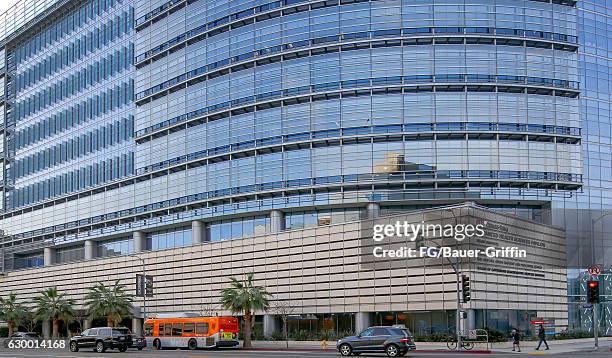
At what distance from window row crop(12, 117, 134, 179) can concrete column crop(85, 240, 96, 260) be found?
38.2 ft

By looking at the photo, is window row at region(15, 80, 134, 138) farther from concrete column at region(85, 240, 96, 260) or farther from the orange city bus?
the orange city bus

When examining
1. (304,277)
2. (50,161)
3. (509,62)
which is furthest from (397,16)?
(50,161)

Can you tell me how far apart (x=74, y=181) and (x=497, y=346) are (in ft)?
214

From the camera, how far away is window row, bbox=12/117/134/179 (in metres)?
99.7

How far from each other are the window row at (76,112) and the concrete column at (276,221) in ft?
94.2

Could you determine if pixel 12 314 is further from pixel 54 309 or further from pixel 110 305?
pixel 110 305

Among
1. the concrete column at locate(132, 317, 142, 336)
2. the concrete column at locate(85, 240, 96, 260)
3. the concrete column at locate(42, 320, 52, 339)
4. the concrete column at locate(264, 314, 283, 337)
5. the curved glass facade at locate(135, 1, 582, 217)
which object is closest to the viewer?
the curved glass facade at locate(135, 1, 582, 217)

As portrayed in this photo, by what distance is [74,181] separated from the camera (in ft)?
350

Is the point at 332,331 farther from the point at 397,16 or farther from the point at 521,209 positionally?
the point at 397,16

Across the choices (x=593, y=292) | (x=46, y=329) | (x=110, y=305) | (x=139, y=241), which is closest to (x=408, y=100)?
(x=593, y=292)

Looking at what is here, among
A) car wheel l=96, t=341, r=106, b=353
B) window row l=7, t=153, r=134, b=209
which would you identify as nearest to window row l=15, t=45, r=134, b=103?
window row l=7, t=153, r=134, b=209

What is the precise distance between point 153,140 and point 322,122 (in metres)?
24.6

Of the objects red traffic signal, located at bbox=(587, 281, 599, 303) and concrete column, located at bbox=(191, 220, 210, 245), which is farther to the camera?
concrete column, located at bbox=(191, 220, 210, 245)

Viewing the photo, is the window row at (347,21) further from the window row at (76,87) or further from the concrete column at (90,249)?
the concrete column at (90,249)
